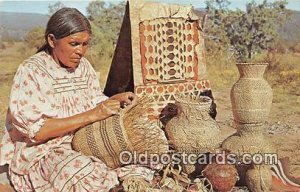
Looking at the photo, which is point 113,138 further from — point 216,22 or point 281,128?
point 216,22

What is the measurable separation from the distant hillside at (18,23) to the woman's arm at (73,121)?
656cm

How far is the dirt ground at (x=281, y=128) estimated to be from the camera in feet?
18.0

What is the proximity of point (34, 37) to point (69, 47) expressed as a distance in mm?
7624

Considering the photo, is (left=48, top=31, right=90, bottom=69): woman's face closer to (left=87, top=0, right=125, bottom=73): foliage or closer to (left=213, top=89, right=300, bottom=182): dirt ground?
(left=213, top=89, right=300, bottom=182): dirt ground

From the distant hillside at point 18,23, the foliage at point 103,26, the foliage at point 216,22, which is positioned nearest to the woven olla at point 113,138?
the distant hillside at point 18,23

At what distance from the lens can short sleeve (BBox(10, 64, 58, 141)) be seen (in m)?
2.93

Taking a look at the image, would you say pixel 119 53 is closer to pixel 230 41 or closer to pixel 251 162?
pixel 251 162

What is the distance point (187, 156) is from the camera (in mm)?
3781

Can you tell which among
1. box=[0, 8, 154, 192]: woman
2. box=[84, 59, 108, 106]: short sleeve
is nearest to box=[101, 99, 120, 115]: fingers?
box=[0, 8, 154, 192]: woman

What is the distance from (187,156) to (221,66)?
6.53 m

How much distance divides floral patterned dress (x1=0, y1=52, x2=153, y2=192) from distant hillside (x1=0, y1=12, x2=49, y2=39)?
6304 mm

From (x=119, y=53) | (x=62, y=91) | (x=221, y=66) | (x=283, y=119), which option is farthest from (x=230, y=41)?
(x=62, y=91)

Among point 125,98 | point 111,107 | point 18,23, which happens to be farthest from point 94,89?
point 18,23

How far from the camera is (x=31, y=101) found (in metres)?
2.96
